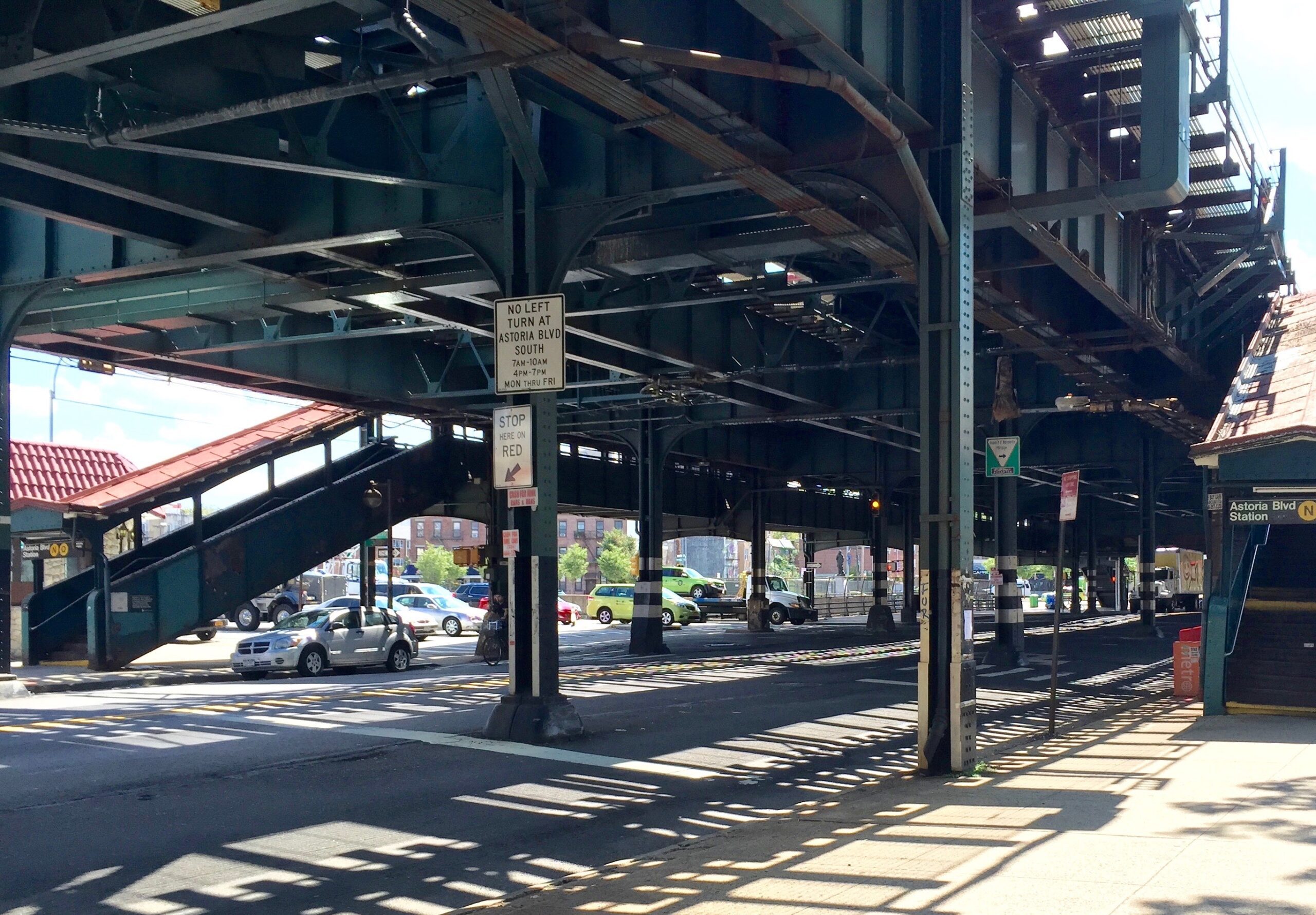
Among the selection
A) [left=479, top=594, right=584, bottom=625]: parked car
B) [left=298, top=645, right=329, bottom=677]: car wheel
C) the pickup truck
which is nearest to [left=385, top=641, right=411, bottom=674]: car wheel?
[left=298, top=645, right=329, bottom=677]: car wheel

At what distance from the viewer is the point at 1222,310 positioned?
30.5m

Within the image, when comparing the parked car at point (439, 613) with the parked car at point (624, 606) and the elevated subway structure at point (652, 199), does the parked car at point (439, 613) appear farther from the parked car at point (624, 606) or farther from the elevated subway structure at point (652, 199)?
the elevated subway structure at point (652, 199)

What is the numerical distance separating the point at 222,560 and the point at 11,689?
30.3ft

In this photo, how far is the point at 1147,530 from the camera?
141 feet

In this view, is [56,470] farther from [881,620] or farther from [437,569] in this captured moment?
[437,569]

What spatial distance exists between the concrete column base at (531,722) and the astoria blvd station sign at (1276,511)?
9726 mm

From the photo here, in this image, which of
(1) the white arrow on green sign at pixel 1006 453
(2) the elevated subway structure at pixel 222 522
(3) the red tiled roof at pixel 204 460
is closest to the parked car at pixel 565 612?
(2) the elevated subway structure at pixel 222 522

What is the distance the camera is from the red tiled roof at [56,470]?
135 feet

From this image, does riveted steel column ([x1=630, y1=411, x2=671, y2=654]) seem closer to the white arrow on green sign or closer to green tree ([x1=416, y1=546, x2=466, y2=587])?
the white arrow on green sign

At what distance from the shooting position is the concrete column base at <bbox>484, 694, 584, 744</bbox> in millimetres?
15375

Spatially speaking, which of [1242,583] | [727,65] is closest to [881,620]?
[1242,583]

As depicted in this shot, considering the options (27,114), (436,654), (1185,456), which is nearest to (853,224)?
(27,114)

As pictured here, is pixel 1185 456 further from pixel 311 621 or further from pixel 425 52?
pixel 425 52

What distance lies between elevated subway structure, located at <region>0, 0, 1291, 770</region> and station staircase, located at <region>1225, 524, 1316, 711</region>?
17.4 ft
